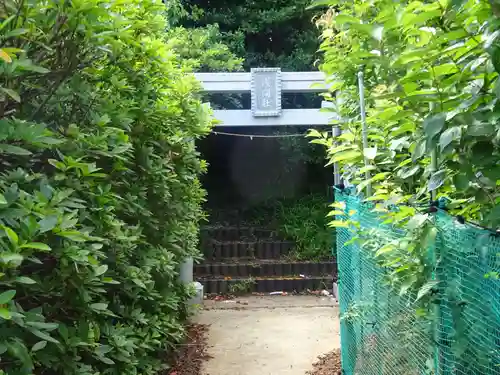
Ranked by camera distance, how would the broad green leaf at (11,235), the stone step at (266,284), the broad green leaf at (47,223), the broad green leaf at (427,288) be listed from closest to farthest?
the broad green leaf at (11,235) → the broad green leaf at (47,223) → the broad green leaf at (427,288) → the stone step at (266,284)

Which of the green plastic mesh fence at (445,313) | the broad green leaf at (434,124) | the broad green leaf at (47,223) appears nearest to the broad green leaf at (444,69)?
the broad green leaf at (434,124)

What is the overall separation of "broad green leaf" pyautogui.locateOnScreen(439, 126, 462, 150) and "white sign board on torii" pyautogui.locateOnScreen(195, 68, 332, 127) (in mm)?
5756

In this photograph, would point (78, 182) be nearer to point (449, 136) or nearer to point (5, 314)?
point (5, 314)

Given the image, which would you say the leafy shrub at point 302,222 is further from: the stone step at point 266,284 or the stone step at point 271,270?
the stone step at point 266,284

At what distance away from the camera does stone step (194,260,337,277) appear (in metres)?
8.23

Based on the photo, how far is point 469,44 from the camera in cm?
143

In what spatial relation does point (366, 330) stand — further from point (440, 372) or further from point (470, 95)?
point (470, 95)

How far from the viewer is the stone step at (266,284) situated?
7.82 m

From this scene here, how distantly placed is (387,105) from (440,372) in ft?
3.51

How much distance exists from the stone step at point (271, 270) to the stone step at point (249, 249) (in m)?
0.54

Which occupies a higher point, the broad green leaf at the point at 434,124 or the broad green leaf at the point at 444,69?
the broad green leaf at the point at 444,69

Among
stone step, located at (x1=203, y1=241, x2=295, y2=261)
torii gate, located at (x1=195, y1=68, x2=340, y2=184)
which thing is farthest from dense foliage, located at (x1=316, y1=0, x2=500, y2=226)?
stone step, located at (x1=203, y1=241, x2=295, y2=261)

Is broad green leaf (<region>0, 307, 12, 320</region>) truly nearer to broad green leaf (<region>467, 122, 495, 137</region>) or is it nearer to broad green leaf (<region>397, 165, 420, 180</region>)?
broad green leaf (<region>467, 122, 495, 137</region>)

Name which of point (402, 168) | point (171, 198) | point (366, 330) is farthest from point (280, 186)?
point (402, 168)
